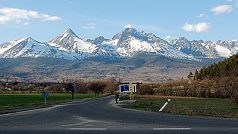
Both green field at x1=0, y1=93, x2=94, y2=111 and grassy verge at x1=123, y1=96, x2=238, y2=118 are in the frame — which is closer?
grassy verge at x1=123, y1=96, x2=238, y2=118

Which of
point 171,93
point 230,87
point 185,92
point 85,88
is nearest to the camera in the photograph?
point 230,87

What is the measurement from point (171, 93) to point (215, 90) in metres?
22.6

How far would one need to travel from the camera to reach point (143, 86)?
11944cm

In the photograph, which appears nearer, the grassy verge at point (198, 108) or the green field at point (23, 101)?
the grassy verge at point (198, 108)

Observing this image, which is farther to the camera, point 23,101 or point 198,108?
point 23,101

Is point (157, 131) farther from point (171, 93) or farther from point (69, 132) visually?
point (171, 93)

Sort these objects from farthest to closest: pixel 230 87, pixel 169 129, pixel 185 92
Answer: pixel 185 92 < pixel 230 87 < pixel 169 129

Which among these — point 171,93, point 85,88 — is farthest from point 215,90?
point 85,88

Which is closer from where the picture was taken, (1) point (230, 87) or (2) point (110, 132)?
(2) point (110, 132)

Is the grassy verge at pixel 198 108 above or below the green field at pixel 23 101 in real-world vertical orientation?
below

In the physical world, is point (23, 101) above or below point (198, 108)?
above

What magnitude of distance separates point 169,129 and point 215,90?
222ft

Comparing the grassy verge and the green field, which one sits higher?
the green field

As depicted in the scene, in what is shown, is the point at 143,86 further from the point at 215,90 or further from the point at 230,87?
the point at 230,87
